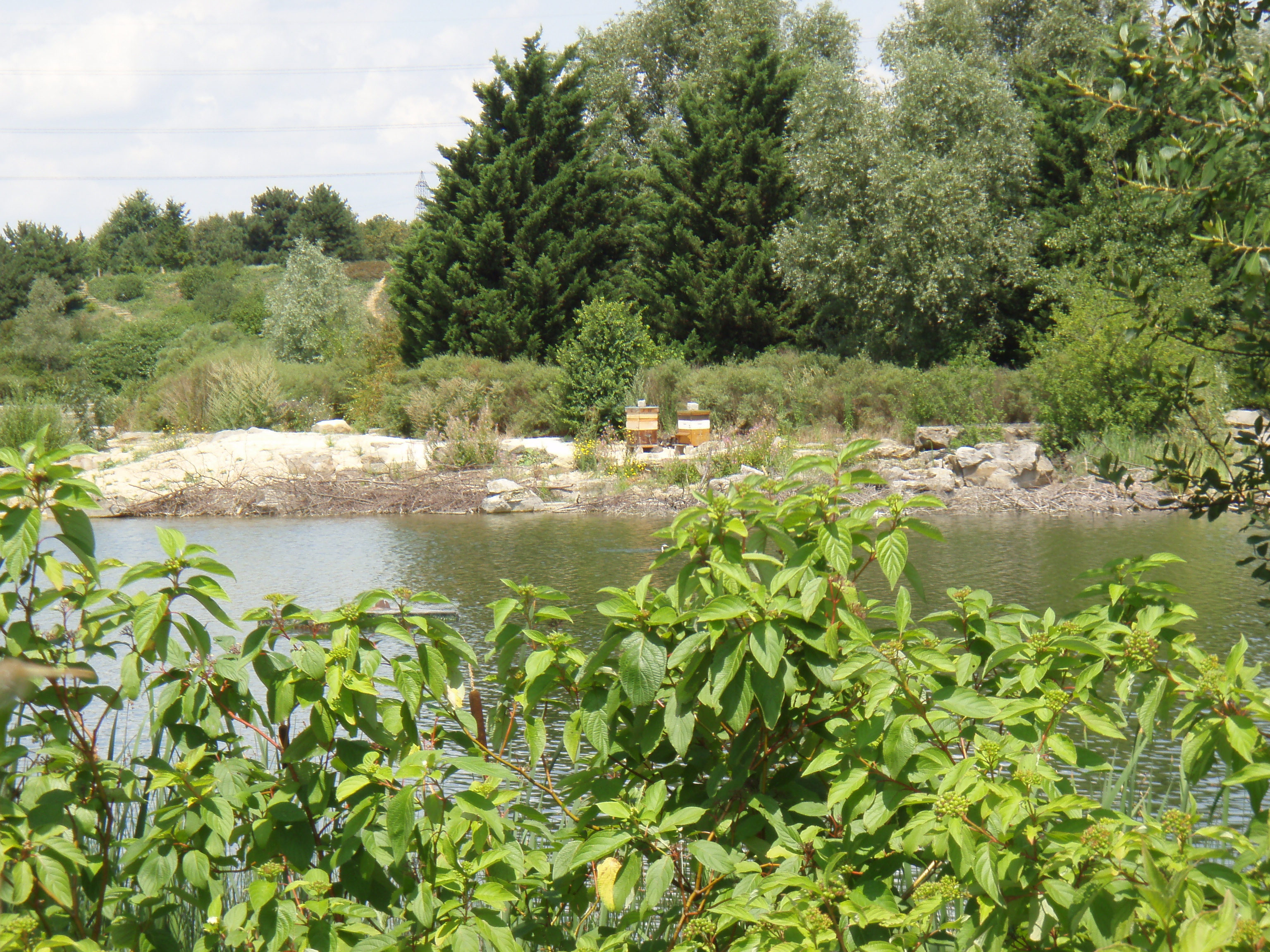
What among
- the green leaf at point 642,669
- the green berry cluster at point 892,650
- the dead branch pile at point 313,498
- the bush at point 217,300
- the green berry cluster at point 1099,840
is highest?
the bush at point 217,300

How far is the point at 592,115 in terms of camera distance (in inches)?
1002

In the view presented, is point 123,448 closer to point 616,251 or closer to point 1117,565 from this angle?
point 616,251

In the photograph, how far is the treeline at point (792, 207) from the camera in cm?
1769

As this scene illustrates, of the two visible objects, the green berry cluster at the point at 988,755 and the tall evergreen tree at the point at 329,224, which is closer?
the green berry cluster at the point at 988,755

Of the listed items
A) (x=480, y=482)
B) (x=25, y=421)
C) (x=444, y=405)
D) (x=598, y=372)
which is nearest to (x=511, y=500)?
(x=480, y=482)

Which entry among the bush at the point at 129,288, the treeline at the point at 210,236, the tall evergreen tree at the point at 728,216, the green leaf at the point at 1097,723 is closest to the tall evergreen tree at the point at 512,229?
the tall evergreen tree at the point at 728,216

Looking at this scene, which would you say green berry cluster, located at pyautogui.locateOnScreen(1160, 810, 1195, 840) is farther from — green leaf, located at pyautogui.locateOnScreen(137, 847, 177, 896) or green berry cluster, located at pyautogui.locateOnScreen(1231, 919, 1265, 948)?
green leaf, located at pyautogui.locateOnScreen(137, 847, 177, 896)

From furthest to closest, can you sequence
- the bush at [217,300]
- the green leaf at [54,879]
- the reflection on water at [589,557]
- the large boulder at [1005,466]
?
the bush at [217,300] → the large boulder at [1005,466] → the reflection on water at [589,557] → the green leaf at [54,879]

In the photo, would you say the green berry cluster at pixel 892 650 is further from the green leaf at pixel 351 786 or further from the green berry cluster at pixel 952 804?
the green leaf at pixel 351 786

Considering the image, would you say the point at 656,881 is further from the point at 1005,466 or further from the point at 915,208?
the point at 915,208

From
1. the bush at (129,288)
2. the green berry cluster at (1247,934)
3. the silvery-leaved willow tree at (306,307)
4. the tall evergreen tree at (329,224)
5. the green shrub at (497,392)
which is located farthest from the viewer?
the tall evergreen tree at (329,224)

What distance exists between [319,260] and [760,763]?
90.1ft

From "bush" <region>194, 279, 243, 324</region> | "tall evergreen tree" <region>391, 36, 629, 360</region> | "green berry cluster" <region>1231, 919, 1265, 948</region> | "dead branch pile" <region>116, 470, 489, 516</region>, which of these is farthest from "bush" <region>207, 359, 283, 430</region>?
"bush" <region>194, 279, 243, 324</region>

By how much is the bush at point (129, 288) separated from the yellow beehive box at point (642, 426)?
1390 inches
